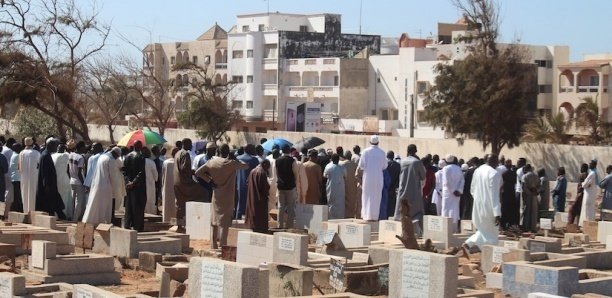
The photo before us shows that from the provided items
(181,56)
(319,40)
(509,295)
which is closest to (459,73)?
(509,295)

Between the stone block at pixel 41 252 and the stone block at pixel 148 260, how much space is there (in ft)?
5.48

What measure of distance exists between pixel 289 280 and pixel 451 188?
6.96 metres

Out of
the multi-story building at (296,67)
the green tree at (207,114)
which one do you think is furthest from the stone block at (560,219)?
the multi-story building at (296,67)

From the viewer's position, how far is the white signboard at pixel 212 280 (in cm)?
991

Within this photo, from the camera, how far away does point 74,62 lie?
3338cm

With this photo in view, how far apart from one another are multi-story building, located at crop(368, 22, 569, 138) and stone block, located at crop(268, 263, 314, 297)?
4426cm

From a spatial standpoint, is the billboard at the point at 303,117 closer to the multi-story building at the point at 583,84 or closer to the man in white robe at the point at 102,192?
the multi-story building at the point at 583,84

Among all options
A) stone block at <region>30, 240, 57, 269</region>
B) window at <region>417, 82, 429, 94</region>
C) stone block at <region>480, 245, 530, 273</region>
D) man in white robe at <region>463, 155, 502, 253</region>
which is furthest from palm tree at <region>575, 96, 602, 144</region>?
stone block at <region>30, 240, 57, 269</region>

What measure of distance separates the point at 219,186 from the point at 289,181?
162 centimetres

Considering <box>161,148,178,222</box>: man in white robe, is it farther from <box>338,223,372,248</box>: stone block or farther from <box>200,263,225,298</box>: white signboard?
<box>200,263,225,298</box>: white signboard

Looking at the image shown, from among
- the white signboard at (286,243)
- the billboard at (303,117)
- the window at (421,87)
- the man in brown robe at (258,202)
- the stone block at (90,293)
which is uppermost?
the window at (421,87)

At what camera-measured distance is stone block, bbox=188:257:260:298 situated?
9.68 m

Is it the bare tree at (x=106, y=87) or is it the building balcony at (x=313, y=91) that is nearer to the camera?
the bare tree at (x=106, y=87)

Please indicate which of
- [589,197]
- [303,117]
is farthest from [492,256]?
[303,117]
